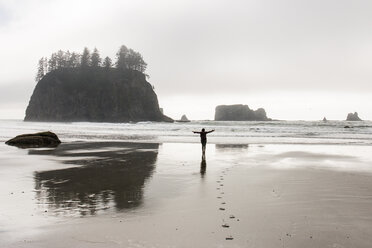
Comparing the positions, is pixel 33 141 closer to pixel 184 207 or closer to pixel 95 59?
pixel 184 207

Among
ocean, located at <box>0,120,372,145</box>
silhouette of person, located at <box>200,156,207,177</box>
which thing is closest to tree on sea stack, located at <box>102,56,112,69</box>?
ocean, located at <box>0,120,372,145</box>

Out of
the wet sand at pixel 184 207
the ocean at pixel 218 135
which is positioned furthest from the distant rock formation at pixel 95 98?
the wet sand at pixel 184 207

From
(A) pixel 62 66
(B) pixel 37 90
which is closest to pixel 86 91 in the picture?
(B) pixel 37 90

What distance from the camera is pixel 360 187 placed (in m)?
10.9

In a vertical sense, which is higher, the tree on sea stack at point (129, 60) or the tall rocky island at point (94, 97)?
the tree on sea stack at point (129, 60)

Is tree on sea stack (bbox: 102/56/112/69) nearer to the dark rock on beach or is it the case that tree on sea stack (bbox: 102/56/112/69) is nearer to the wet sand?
the dark rock on beach

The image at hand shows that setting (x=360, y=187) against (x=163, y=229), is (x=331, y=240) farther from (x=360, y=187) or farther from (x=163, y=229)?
(x=360, y=187)

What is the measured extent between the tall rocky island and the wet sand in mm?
102786

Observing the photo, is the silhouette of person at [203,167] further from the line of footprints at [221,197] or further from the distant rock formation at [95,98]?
the distant rock formation at [95,98]

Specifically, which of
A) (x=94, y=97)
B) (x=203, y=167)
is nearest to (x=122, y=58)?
(x=94, y=97)

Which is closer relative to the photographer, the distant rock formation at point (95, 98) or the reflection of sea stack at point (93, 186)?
the reflection of sea stack at point (93, 186)

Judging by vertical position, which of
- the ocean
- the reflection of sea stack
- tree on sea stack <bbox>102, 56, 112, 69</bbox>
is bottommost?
the reflection of sea stack

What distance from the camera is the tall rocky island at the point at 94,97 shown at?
118m

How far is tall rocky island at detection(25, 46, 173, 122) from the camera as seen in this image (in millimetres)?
117750
